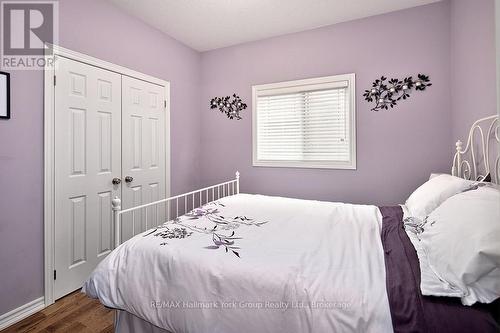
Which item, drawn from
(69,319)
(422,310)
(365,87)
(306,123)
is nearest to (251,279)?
(422,310)

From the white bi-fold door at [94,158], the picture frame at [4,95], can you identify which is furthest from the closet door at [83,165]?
the picture frame at [4,95]

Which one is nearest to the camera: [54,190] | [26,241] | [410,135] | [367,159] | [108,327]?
[108,327]

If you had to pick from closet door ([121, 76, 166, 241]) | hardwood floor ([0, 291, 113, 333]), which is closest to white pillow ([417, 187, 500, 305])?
hardwood floor ([0, 291, 113, 333])

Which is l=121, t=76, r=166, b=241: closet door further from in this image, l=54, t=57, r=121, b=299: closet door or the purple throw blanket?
the purple throw blanket

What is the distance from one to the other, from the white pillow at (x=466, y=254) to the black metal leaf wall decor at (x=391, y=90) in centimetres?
161

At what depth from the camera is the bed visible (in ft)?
2.88

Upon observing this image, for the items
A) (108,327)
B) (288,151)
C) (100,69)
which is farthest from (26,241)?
(288,151)

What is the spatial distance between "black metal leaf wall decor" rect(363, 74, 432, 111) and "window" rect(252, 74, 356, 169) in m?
0.20

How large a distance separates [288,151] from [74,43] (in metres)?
2.23

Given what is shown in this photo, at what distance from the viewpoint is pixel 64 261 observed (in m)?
2.07

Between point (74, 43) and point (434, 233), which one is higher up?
point (74, 43)

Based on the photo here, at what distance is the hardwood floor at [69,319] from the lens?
1719 millimetres

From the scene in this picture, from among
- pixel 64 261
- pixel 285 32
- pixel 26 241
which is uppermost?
pixel 285 32

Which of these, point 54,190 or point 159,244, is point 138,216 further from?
point 159,244
